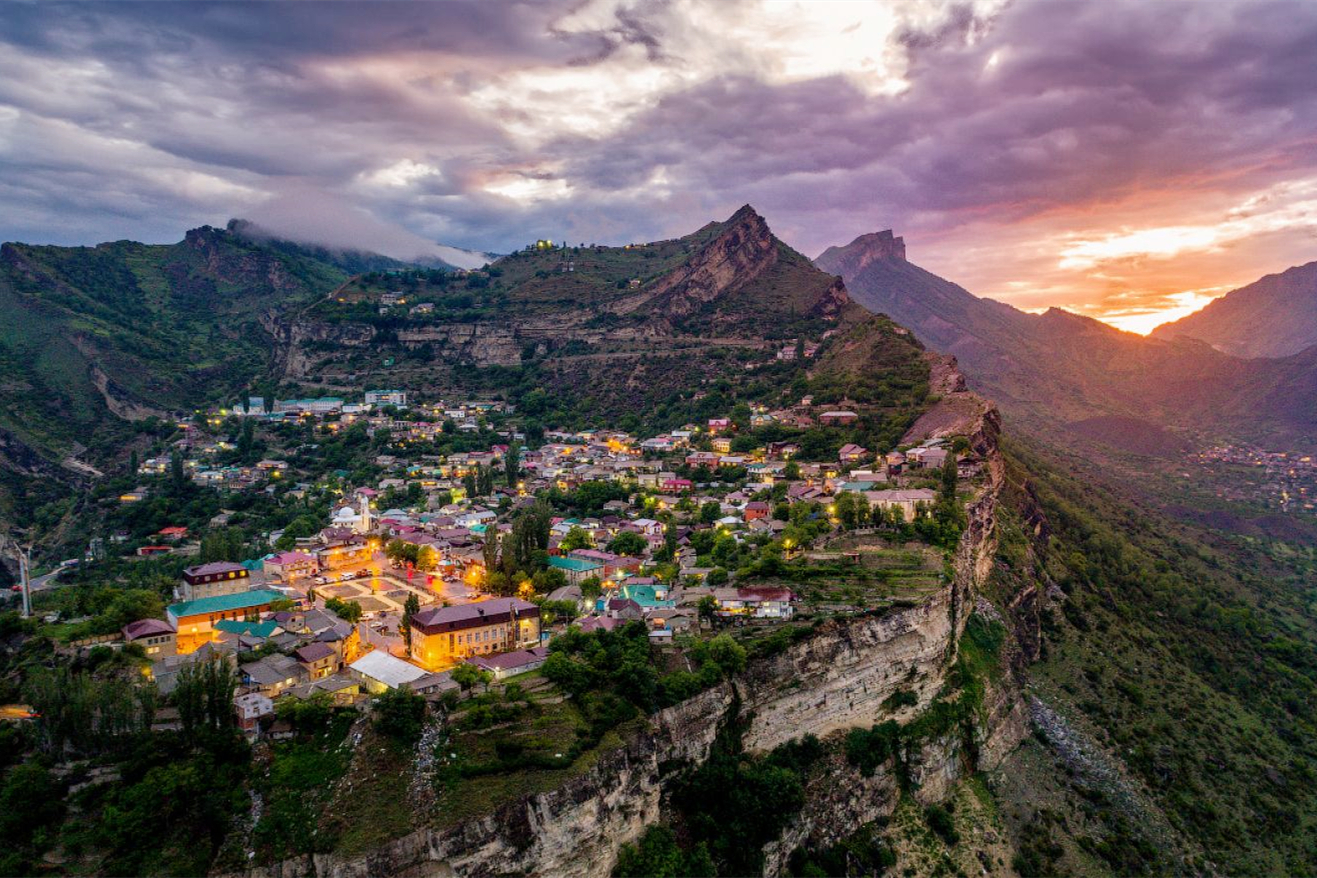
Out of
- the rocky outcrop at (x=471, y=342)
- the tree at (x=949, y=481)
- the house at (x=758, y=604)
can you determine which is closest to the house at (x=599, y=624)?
the house at (x=758, y=604)

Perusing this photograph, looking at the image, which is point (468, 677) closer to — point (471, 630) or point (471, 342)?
point (471, 630)

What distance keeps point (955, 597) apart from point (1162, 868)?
15.4m

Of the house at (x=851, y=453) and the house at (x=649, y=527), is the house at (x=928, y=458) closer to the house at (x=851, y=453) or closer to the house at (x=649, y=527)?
the house at (x=851, y=453)

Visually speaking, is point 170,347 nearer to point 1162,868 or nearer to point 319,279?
point 319,279

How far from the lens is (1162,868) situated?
119 feet

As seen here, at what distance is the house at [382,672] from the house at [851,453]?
45985 mm

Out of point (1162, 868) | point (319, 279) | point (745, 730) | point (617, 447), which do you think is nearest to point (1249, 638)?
point (1162, 868)

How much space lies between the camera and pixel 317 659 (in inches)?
1262

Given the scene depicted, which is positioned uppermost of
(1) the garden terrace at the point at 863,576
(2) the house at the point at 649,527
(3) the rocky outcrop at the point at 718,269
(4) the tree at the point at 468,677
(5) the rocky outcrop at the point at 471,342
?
(3) the rocky outcrop at the point at 718,269

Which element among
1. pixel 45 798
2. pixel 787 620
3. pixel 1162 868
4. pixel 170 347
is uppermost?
pixel 170 347

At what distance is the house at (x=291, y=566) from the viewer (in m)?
45.1

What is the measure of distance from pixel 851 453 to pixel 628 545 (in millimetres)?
27580

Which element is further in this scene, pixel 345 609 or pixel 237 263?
pixel 237 263

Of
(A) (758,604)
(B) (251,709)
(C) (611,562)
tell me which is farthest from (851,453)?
(B) (251,709)
